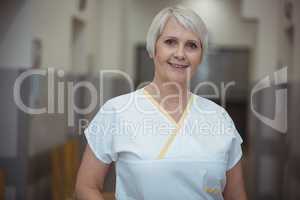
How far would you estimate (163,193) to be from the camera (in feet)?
2.86

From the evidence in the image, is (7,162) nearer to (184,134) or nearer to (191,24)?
(184,134)

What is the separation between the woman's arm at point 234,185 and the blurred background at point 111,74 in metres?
0.21

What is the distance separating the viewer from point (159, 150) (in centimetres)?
88

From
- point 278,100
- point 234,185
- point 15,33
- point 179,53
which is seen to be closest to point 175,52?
point 179,53

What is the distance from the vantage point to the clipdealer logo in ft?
3.79

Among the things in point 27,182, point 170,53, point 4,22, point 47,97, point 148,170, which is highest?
point 4,22

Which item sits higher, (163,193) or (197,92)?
(197,92)

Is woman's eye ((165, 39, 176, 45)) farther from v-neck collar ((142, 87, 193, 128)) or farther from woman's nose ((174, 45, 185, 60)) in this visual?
v-neck collar ((142, 87, 193, 128))

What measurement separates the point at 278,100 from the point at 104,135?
1.95 feet

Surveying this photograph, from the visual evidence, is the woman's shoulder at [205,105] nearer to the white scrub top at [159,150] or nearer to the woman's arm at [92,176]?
the white scrub top at [159,150]

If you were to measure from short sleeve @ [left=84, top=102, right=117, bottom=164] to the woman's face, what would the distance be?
154 mm

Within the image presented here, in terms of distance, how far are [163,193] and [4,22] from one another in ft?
2.55

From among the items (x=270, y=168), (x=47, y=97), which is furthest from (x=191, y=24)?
(x=270, y=168)

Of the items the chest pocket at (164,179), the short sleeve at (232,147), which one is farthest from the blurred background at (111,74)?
the chest pocket at (164,179)
